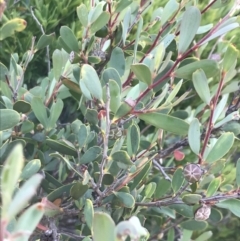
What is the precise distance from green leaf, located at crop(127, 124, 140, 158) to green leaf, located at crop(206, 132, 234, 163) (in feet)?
0.51

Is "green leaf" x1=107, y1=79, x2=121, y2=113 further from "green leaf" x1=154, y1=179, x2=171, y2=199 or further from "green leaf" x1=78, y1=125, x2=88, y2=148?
"green leaf" x1=154, y1=179, x2=171, y2=199

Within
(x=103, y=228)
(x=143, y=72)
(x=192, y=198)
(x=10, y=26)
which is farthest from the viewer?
(x=192, y=198)

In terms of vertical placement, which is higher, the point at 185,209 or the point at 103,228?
the point at 103,228

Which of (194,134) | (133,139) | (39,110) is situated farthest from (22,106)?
(194,134)

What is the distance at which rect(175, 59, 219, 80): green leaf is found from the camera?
2.71 ft

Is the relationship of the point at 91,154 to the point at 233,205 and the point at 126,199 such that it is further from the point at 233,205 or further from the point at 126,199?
the point at 233,205

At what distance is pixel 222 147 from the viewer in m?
0.88

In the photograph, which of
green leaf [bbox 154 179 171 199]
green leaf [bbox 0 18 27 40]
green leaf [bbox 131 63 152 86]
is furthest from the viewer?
green leaf [bbox 154 179 171 199]

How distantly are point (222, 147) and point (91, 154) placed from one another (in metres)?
0.28

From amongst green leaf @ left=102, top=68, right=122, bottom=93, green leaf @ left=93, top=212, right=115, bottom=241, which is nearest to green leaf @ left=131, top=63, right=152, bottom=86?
green leaf @ left=102, top=68, right=122, bottom=93

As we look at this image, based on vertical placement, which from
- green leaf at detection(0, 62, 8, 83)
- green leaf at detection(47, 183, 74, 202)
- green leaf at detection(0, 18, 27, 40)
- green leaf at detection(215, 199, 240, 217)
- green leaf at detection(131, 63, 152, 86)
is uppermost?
green leaf at detection(0, 18, 27, 40)

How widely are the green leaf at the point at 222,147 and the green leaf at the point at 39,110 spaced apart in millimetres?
384

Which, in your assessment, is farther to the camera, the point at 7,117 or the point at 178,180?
the point at 178,180

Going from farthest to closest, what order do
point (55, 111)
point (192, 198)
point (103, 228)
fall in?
point (55, 111)
point (192, 198)
point (103, 228)
